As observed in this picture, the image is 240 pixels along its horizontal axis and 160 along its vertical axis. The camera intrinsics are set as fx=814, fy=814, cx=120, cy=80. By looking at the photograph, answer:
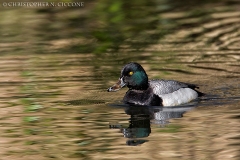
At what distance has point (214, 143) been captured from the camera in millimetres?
11062

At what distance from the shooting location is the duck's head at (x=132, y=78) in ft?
47.2

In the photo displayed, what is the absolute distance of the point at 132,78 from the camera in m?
14.4

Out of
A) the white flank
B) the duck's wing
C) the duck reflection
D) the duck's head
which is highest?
the duck's head

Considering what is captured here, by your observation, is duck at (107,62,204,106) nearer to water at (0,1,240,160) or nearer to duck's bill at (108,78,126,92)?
duck's bill at (108,78,126,92)

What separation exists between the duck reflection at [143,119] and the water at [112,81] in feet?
0.06

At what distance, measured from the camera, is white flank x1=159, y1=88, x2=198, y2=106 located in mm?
14242

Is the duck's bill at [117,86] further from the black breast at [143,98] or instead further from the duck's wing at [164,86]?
the duck's wing at [164,86]

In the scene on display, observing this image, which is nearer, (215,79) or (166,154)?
(166,154)

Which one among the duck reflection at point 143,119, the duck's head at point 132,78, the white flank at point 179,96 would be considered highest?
the duck's head at point 132,78

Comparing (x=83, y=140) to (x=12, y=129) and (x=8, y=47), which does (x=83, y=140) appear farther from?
(x=8, y=47)

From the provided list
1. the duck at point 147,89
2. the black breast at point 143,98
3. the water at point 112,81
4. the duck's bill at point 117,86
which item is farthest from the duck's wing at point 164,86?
the duck's bill at point 117,86

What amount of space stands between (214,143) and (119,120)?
2.31 metres

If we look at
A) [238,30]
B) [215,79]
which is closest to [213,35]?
[238,30]

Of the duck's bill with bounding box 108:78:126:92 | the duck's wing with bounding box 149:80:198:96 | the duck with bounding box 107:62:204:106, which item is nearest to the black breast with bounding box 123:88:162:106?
the duck with bounding box 107:62:204:106
